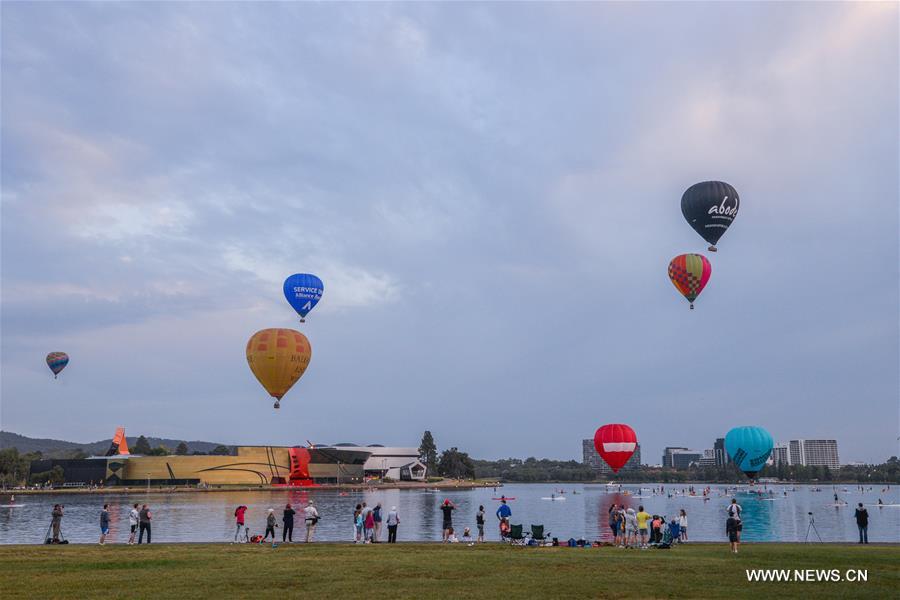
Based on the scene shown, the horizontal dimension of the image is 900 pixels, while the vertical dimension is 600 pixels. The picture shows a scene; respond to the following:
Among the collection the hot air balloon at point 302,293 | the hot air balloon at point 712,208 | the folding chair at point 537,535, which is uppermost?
the hot air balloon at point 712,208

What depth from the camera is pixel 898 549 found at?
29.5 meters

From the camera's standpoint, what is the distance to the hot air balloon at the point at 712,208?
53062 mm

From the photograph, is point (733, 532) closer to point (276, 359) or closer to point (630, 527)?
point (630, 527)

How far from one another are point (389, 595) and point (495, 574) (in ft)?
15.3

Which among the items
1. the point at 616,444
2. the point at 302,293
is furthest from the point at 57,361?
the point at 616,444

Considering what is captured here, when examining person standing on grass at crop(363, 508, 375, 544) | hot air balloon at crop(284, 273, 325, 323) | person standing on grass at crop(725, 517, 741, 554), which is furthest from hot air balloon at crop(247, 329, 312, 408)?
person standing on grass at crop(725, 517, 741, 554)

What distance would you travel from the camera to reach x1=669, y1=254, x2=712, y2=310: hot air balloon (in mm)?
56656

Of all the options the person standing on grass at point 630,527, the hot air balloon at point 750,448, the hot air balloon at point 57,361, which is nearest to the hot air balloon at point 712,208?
the hot air balloon at point 750,448

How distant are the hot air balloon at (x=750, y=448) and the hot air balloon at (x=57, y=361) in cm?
11426

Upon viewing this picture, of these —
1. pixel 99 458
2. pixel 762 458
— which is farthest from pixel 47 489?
pixel 762 458

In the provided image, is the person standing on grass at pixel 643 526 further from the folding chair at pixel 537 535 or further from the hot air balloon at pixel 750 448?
the hot air balloon at pixel 750 448

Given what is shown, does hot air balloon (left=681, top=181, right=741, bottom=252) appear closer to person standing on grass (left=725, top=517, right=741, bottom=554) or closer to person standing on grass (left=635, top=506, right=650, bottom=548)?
person standing on grass (left=635, top=506, right=650, bottom=548)

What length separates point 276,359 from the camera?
57219 mm

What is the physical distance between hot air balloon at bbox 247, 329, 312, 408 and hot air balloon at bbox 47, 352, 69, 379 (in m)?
87.3
